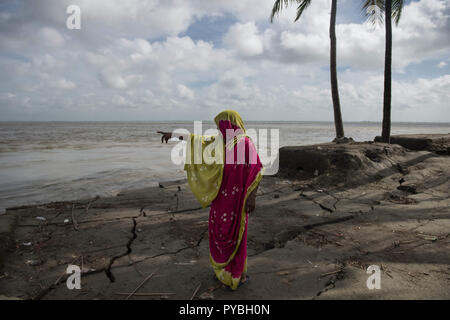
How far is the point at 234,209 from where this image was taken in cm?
256

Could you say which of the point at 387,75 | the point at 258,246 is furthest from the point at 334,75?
the point at 258,246

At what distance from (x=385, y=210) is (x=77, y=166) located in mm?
8827

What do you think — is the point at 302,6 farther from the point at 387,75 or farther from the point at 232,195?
the point at 232,195

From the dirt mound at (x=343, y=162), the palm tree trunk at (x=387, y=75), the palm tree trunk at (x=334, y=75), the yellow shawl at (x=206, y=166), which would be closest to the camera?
the yellow shawl at (x=206, y=166)

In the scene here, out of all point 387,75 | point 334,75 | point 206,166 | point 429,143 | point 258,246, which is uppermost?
point 334,75

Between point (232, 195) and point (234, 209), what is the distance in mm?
129

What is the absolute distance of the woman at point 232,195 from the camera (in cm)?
251

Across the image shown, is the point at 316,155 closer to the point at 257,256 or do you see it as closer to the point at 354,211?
the point at 354,211

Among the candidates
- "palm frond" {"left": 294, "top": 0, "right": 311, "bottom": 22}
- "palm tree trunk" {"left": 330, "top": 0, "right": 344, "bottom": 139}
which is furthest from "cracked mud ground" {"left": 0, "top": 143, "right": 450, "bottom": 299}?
"palm frond" {"left": 294, "top": 0, "right": 311, "bottom": 22}

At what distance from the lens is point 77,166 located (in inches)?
364

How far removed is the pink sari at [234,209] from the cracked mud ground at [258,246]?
198 millimetres

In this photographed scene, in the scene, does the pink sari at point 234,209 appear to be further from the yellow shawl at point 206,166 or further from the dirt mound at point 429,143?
the dirt mound at point 429,143

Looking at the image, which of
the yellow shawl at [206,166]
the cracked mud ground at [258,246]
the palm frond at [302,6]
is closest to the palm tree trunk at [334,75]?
the palm frond at [302,6]
